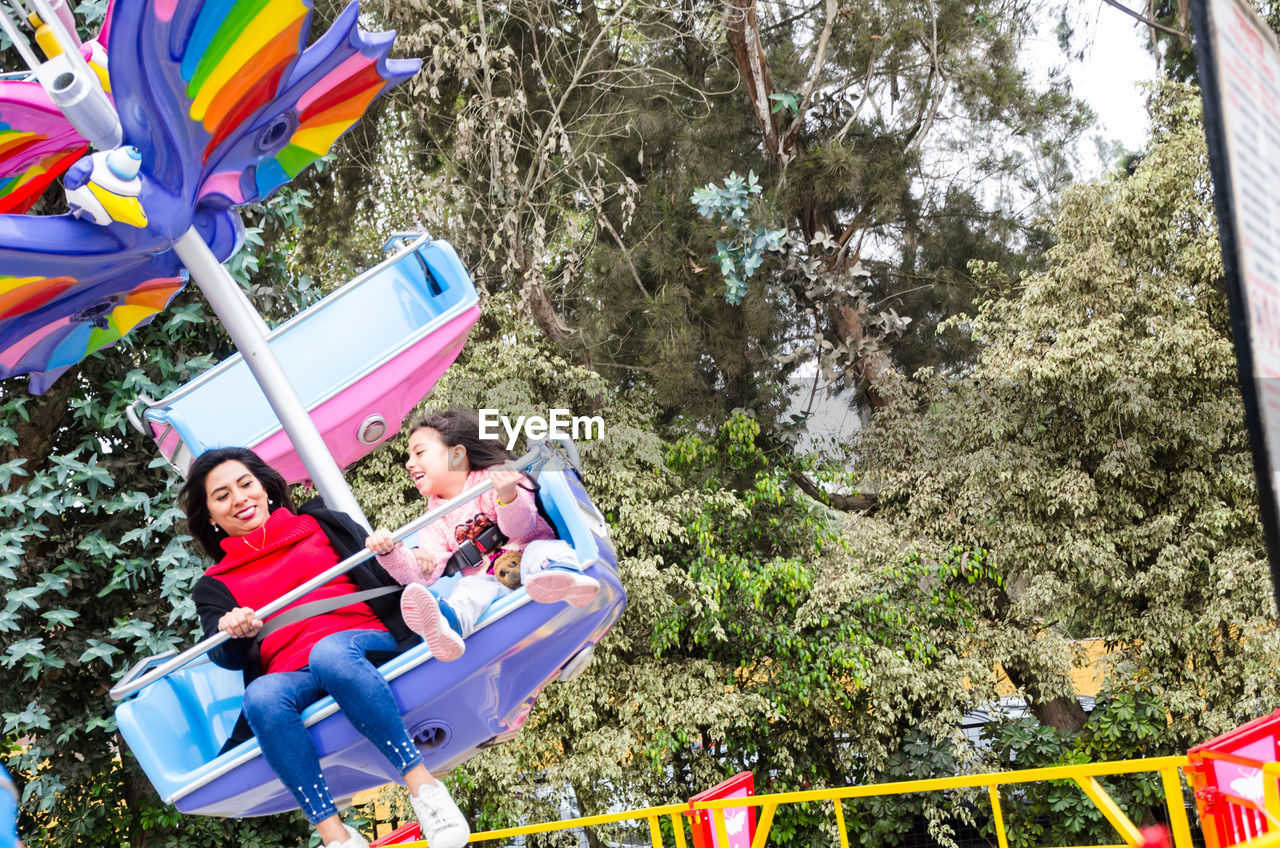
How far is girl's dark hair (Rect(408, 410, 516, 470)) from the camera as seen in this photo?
222 centimetres

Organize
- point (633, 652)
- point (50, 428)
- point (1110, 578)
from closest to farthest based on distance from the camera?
point (50, 428)
point (1110, 578)
point (633, 652)

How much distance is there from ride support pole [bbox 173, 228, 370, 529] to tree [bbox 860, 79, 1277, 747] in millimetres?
6398

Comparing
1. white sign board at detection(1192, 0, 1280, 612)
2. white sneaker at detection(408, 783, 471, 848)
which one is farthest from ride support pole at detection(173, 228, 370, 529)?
white sign board at detection(1192, 0, 1280, 612)

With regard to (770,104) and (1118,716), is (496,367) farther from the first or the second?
(1118,716)

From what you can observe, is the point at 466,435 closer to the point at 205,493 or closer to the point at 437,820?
the point at 205,493

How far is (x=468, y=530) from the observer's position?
2.04 meters

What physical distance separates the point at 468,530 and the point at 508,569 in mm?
109

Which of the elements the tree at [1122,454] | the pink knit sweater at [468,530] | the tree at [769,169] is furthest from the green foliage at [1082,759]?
the pink knit sweater at [468,530]

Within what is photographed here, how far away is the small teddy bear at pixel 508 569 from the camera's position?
6.56 ft

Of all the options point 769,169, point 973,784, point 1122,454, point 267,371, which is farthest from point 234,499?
point 769,169

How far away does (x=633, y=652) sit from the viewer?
325 inches

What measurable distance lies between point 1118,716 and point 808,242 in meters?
4.44

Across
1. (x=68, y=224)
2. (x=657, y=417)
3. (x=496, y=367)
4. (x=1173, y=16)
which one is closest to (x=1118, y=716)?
(x=657, y=417)

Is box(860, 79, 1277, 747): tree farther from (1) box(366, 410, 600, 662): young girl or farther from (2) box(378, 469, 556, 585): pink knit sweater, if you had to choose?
(2) box(378, 469, 556, 585): pink knit sweater
